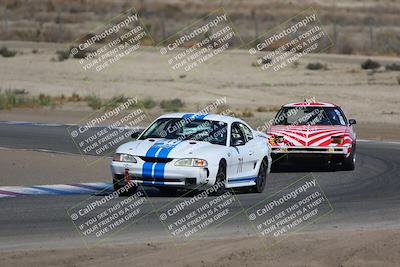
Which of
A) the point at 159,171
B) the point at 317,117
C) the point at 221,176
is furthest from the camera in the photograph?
the point at 317,117

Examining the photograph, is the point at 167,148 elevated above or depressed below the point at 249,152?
above

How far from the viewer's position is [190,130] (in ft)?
57.8

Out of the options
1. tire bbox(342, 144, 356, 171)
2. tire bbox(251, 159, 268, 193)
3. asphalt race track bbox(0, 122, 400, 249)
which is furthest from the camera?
tire bbox(342, 144, 356, 171)

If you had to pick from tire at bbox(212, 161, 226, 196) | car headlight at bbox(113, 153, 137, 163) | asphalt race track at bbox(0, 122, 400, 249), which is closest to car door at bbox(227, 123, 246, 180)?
tire at bbox(212, 161, 226, 196)

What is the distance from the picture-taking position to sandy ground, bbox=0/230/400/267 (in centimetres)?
1172

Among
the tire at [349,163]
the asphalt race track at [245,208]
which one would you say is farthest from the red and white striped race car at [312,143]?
the asphalt race track at [245,208]

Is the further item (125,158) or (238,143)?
(238,143)

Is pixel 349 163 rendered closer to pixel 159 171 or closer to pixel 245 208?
pixel 245 208

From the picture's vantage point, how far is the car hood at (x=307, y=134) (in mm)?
21422

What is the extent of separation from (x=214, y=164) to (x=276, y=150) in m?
5.01

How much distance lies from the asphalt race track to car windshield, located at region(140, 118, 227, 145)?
95 centimetres

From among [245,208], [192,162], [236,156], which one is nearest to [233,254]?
[245,208]

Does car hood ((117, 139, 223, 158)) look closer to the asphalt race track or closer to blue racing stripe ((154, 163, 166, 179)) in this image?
blue racing stripe ((154, 163, 166, 179))

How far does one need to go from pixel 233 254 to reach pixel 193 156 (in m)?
4.38
